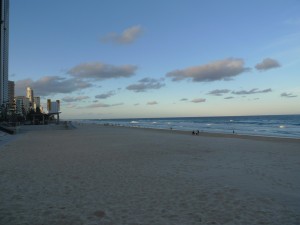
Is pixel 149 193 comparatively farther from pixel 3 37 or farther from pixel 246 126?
pixel 3 37

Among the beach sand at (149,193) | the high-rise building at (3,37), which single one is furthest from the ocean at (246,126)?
the high-rise building at (3,37)

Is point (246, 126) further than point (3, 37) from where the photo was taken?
No

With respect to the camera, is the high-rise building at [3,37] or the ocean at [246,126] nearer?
the ocean at [246,126]

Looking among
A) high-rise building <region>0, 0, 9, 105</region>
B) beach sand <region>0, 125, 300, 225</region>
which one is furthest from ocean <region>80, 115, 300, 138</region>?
high-rise building <region>0, 0, 9, 105</region>

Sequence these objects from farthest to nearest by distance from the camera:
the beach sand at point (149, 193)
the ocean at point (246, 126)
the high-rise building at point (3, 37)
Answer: the high-rise building at point (3, 37), the ocean at point (246, 126), the beach sand at point (149, 193)

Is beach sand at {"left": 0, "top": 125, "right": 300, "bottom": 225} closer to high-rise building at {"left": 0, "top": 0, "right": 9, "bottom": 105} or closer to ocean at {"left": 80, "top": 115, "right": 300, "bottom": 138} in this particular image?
ocean at {"left": 80, "top": 115, "right": 300, "bottom": 138}

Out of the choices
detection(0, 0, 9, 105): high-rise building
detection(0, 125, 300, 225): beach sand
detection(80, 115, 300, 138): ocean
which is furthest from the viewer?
detection(0, 0, 9, 105): high-rise building

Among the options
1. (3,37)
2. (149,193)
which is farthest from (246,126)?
(3,37)

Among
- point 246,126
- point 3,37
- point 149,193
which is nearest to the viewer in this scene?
point 149,193

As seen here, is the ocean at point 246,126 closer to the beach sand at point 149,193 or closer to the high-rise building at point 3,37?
the beach sand at point 149,193

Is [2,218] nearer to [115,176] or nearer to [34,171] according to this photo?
[115,176]

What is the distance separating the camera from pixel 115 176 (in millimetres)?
8320

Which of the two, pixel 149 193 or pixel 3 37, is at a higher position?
pixel 3 37

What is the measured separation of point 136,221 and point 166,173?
14.0 ft
